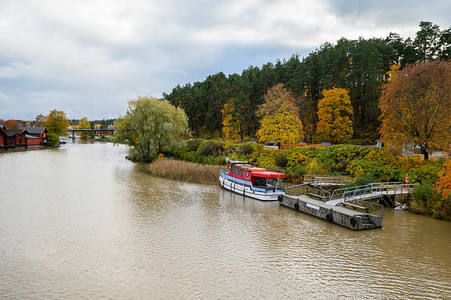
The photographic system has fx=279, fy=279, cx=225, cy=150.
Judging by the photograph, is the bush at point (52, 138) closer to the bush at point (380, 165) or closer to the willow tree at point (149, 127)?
the willow tree at point (149, 127)

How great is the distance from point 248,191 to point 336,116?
3329cm

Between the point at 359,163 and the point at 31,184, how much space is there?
4134 centimetres

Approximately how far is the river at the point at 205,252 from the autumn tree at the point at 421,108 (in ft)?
29.2

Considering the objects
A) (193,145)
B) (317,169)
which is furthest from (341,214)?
(193,145)

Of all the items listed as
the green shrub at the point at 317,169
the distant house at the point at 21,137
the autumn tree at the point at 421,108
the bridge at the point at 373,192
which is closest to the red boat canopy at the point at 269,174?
the bridge at the point at 373,192

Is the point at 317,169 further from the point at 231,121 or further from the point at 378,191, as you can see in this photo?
the point at 231,121

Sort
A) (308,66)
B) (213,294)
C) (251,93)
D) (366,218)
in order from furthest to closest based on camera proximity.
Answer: (251,93), (308,66), (366,218), (213,294)

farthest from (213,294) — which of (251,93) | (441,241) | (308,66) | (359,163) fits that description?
(251,93)

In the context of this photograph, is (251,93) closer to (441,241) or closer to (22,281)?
(441,241)

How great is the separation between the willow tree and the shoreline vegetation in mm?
8259

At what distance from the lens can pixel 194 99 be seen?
98.1 m

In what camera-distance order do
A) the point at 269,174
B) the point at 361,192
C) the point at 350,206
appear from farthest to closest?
the point at 269,174 < the point at 361,192 < the point at 350,206

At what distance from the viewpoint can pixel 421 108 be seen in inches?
1133

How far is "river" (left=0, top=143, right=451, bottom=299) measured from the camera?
1368 centimetres
